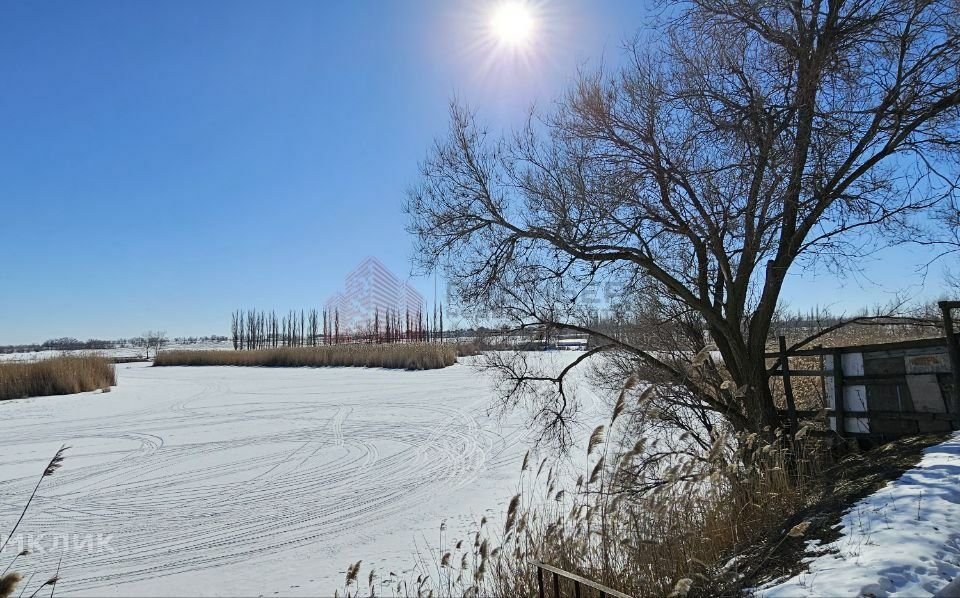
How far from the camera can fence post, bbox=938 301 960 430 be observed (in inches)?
213

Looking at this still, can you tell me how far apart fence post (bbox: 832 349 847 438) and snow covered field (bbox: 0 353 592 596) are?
445 cm

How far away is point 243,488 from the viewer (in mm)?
7129

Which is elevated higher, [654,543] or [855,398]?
[855,398]

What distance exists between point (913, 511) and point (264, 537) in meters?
5.62

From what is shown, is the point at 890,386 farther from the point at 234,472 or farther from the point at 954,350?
the point at 234,472

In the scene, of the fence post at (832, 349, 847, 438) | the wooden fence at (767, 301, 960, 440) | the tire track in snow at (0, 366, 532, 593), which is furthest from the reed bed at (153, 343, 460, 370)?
the fence post at (832, 349, 847, 438)

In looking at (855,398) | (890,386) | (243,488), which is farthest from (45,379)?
(890,386)

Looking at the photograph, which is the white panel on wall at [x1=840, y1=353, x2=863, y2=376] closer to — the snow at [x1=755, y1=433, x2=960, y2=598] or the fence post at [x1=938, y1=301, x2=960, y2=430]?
the fence post at [x1=938, y1=301, x2=960, y2=430]

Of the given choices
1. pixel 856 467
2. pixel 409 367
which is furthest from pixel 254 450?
pixel 409 367

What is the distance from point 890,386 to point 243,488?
27.9ft

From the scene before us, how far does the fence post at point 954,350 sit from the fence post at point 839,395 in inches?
51.6

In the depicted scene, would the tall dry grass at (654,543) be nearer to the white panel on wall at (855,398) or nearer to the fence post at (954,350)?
the fence post at (954,350)

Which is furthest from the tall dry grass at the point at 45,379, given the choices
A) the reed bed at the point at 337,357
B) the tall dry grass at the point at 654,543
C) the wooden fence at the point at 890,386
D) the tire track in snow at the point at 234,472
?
the wooden fence at the point at 890,386

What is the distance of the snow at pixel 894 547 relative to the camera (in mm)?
2650
